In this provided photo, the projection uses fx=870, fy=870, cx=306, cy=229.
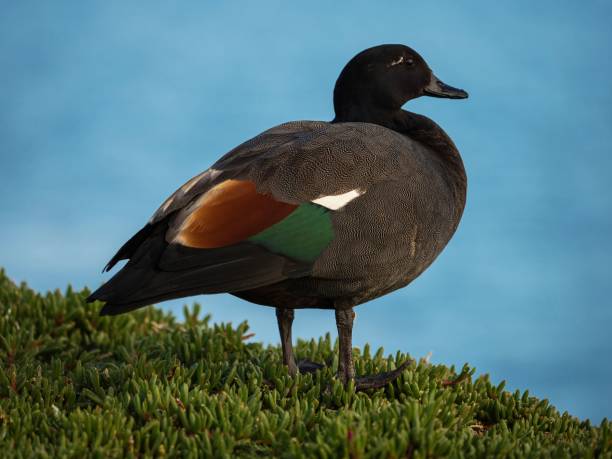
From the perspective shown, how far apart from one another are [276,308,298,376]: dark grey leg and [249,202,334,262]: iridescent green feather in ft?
3.16

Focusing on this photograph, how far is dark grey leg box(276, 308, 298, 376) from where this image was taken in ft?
17.6

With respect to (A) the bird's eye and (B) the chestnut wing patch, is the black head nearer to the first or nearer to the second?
(A) the bird's eye

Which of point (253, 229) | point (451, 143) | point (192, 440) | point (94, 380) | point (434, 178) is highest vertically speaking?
point (451, 143)

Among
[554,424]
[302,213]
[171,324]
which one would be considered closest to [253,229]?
[302,213]

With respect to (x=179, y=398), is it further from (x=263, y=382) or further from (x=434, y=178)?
(x=434, y=178)

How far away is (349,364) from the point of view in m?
5.00

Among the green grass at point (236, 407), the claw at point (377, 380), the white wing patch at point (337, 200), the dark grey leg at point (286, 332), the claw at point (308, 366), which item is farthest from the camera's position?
the claw at point (308, 366)

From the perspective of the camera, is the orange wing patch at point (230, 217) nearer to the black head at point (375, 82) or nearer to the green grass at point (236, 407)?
the green grass at point (236, 407)

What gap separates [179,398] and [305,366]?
1.37m

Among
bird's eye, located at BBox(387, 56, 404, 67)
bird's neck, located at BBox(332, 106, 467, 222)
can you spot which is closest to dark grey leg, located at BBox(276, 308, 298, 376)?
bird's neck, located at BBox(332, 106, 467, 222)

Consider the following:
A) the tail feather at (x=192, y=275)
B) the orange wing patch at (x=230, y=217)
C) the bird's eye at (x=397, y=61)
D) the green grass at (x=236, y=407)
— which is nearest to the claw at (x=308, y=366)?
the green grass at (x=236, y=407)

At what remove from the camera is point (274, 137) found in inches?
200

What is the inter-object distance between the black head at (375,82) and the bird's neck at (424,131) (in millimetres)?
15

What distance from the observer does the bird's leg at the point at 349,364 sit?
16.1 ft
